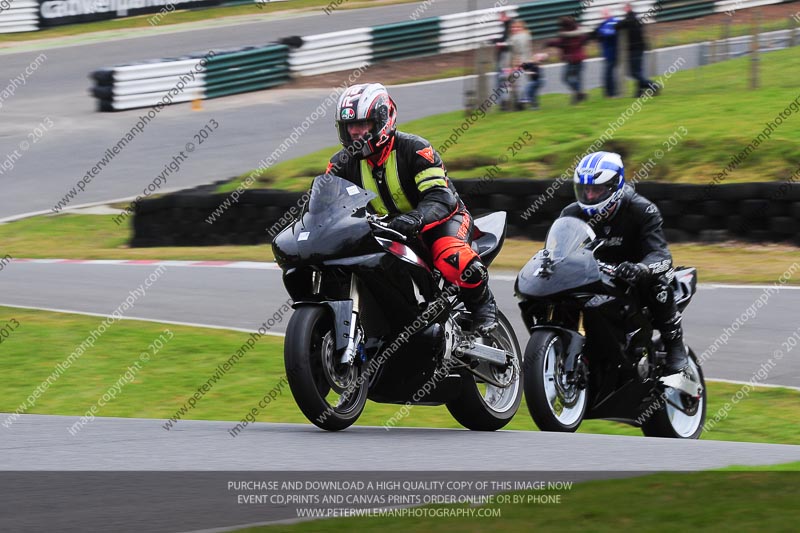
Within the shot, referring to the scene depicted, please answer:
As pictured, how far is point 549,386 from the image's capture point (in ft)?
24.3

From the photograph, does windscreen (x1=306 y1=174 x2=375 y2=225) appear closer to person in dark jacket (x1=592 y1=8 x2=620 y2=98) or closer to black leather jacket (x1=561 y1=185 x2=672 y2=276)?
black leather jacket (x1=561 y1=185 x2=672 y2=276)

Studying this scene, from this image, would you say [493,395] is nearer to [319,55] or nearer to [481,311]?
[481,311]

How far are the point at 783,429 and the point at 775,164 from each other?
8978 millimetres

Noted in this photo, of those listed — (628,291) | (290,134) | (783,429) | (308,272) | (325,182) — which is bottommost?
(290,134)

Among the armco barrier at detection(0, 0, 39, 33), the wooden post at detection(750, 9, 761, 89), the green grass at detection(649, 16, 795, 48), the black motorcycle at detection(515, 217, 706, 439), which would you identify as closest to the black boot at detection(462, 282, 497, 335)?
the black motorcycle at detection(515, 217, 706, 439)

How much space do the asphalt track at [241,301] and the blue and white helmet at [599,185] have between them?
2637 millimetres

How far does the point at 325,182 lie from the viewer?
6848 millimetres

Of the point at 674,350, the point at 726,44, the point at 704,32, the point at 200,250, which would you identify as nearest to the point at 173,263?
the point at 200,250

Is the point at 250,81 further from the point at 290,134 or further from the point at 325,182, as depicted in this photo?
the point at 325,182

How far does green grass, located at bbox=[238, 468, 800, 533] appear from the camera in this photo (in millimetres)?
4469

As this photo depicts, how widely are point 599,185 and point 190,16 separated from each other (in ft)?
101

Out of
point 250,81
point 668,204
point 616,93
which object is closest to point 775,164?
point 668,204

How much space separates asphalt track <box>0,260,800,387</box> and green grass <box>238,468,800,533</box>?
15.5 feet

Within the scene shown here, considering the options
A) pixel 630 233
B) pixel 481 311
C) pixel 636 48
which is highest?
pixel 630 233
